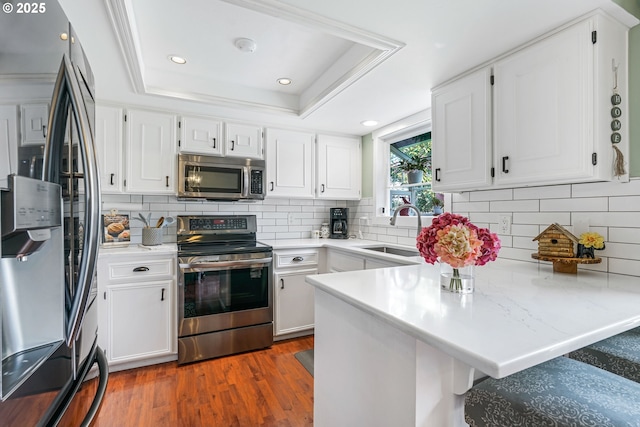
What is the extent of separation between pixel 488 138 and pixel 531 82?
341mm

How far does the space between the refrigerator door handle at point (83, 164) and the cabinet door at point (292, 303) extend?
2.13 metres

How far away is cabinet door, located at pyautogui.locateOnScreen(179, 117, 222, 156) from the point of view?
2755 mm

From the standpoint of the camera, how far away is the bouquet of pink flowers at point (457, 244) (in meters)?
1.09

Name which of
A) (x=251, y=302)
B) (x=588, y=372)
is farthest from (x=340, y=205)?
(x=588, y=372)

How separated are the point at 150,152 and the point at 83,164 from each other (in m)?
2.07

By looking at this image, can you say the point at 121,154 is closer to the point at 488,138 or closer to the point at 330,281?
the point at 330,281

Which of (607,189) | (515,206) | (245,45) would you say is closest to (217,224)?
(245,45)

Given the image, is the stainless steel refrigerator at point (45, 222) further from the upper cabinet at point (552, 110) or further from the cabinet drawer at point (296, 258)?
the cabinet drawer at point (296, 258)

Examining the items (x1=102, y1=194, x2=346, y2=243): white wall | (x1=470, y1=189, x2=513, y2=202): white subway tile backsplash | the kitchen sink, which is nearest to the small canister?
(x1=102, y1=194, x2=346, y2=243): white wall

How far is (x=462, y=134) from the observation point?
2.02 meters

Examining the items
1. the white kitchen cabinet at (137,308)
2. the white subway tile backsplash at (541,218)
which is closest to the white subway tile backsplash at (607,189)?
the white subway tile backsplash at (541,218)

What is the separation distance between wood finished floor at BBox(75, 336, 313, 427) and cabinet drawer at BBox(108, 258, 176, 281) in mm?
715

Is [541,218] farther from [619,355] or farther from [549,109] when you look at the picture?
[619,355]

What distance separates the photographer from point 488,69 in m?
1.85
